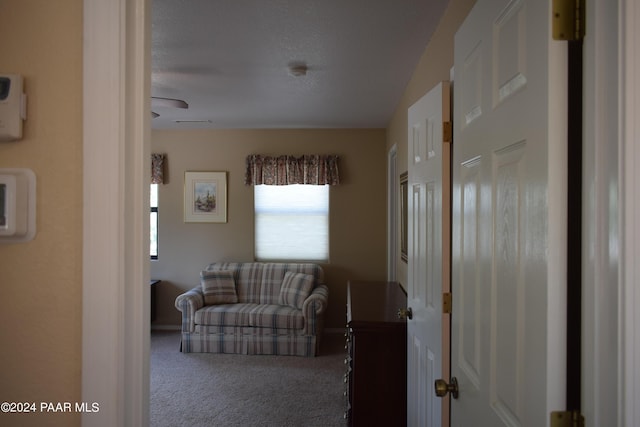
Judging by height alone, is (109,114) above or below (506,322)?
above

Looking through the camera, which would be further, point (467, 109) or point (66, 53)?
point (467, 109)

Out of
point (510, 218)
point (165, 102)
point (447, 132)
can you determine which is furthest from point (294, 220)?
point (510, 218)

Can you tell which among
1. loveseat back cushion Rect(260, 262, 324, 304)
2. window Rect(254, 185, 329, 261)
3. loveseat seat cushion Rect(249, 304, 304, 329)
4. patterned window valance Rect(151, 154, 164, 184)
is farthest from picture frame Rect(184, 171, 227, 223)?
loveseat seat cushion Rect(249, 304, 304, 329)

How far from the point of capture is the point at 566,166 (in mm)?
773

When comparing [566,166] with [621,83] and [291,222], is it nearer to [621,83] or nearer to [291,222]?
[621,83]

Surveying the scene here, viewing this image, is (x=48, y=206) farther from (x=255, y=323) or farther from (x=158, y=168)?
(x=158, y=168)

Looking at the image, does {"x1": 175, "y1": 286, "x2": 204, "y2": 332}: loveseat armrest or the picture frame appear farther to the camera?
the picture frame

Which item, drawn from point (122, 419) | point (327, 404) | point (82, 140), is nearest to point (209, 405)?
point (327, 404)

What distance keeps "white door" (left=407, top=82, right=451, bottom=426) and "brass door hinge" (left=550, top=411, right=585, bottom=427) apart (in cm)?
91

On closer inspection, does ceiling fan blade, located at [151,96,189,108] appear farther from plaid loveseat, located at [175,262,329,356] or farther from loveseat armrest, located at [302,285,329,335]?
loveseat armrest, located at [302,285,329,335]

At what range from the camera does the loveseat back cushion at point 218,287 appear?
16.9 ft

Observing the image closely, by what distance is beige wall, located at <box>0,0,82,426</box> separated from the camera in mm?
754

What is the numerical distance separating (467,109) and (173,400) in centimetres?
337

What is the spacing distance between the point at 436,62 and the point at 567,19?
1.74 metres
